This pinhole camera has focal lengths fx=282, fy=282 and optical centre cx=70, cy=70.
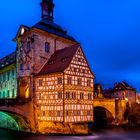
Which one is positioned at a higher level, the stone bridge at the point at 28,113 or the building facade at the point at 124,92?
the building facade at the point at 124,92

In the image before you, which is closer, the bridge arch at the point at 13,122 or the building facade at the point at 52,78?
the building facade at the point at 52,78

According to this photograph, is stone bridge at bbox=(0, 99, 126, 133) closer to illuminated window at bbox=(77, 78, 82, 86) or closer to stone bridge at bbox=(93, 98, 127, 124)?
stone bridge at bbox=(93, 98, 127, 124)

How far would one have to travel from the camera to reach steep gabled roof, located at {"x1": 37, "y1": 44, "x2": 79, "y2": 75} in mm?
35944

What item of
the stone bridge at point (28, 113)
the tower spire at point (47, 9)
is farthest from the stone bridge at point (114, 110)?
the tower spire at point (47, 9)

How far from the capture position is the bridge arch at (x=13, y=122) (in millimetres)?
37259

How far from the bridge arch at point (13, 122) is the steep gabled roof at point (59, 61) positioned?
21.9 ft

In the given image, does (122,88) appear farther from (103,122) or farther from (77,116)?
(77,116)

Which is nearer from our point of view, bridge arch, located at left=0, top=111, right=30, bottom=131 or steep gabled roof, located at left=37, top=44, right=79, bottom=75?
steep gabled roof, located at left=37, top=44, right=79, bottom=75

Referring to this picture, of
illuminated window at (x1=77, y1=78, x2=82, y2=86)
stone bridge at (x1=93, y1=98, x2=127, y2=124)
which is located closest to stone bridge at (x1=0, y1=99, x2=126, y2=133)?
stone bridge at (x1=93, y1=98, x2=127, y2=124)

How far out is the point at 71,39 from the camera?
1731 inches

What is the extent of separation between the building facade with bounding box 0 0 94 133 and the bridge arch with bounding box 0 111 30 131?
177 cm

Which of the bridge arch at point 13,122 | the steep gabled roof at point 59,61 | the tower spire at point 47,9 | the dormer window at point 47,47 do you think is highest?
the tower spire at point 47,9

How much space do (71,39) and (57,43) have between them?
10.8 ft

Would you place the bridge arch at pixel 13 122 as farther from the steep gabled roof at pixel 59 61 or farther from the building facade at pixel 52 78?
the steep gabled roof at pixel 59 61
